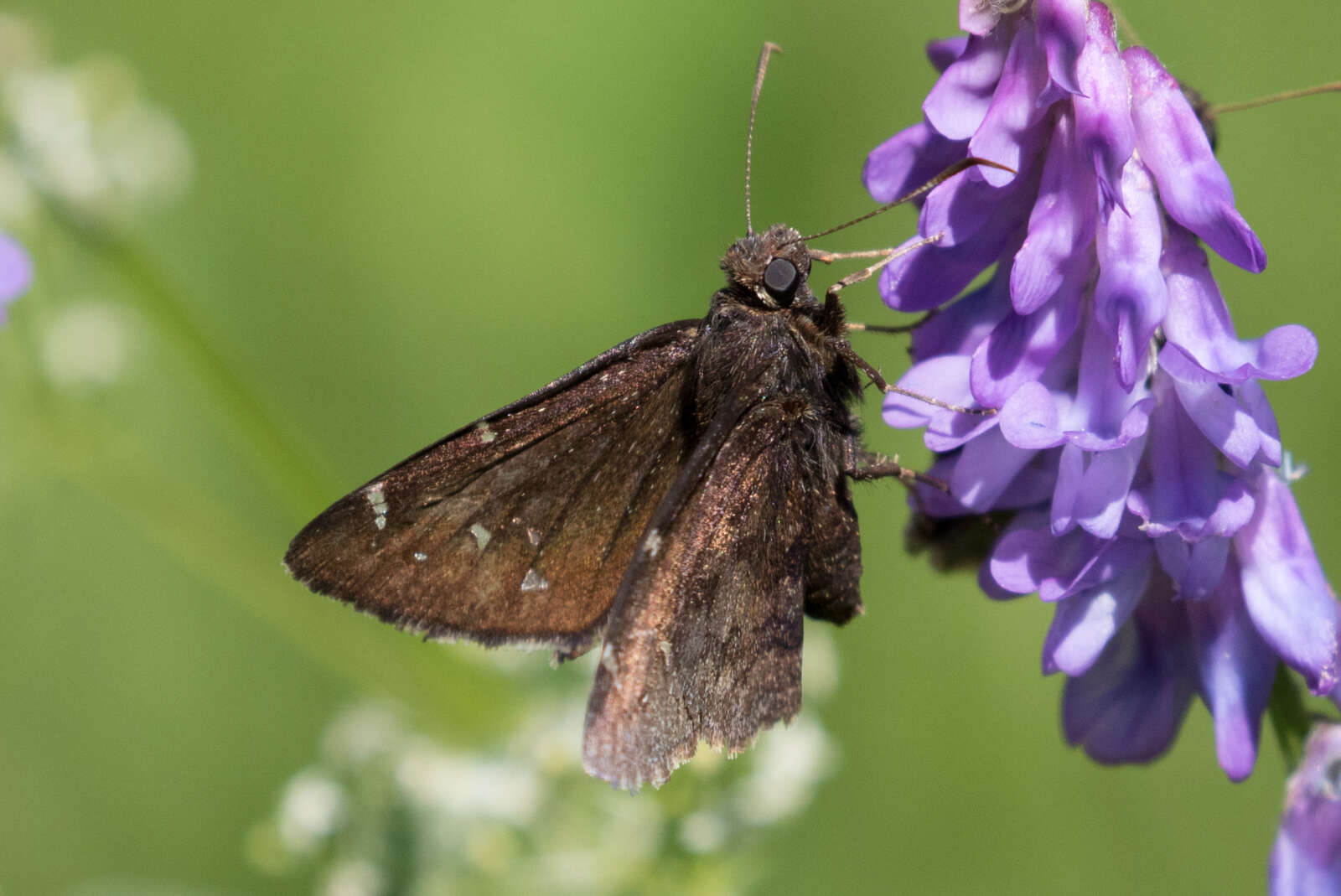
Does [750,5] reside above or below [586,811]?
above

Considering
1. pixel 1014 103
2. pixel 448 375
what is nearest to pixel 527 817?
pixel 1014 103

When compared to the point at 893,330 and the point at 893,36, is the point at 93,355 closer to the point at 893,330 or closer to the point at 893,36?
the point at 893,330

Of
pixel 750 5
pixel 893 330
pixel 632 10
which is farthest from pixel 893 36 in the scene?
pixel 893 330

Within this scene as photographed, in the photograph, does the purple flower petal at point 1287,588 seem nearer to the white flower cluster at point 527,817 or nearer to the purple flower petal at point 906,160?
the purple flower petal at point 906,160

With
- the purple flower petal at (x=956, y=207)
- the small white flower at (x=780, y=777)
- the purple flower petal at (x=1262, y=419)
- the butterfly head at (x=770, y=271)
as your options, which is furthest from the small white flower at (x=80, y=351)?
the purple flower petal at (x=1262, y=419)

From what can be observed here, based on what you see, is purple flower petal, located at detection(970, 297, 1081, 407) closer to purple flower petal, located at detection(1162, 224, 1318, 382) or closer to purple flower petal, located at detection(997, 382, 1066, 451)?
purple flower petal, located at detection(997, 382, 1066, 451)

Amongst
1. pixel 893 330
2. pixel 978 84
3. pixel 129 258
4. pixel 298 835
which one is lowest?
pixel 298 835
